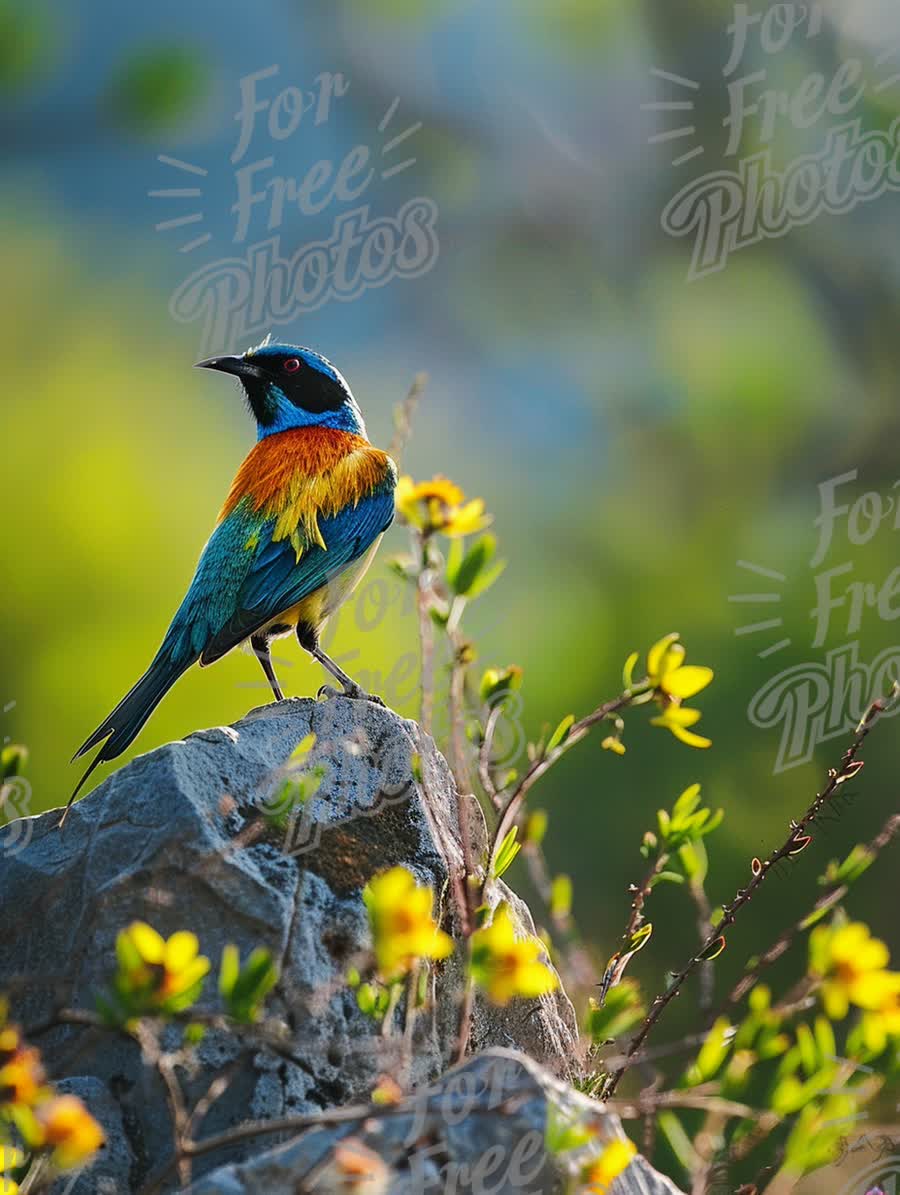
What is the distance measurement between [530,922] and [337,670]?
1.18 metres

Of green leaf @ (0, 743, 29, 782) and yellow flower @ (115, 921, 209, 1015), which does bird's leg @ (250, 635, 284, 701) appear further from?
yellow flower @ (115, 921, 209, 1015)

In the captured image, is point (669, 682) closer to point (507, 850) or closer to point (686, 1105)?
point (507, 850)

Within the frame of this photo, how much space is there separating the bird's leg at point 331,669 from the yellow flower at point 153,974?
1.83m

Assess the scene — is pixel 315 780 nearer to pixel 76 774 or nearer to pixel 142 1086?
pixel 142 1086

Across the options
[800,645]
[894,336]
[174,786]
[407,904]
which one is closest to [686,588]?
[800,645]

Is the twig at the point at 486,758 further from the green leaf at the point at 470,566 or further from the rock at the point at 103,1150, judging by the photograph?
the rock at the point at 103,1150

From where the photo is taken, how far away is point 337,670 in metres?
4.22

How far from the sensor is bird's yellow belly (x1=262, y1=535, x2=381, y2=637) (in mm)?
4379

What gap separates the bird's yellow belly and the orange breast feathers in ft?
0.57

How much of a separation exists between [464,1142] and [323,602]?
260 cm

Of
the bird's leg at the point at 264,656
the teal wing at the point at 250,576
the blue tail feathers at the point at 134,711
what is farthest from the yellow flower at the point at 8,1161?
the bird's leg at the point at 264,656

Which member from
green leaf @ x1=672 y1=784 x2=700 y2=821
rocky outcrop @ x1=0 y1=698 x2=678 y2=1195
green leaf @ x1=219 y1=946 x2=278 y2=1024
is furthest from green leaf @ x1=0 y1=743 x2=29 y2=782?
green leaf @ x1=672 y1=784 x2=700 y2=821
